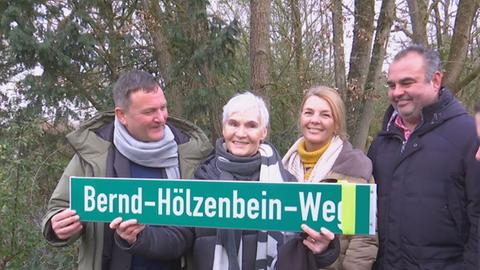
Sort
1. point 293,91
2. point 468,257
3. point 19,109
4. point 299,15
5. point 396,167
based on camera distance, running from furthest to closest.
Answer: point 299,15
point 293,91
point 19,109
point 396,167
point 468,257

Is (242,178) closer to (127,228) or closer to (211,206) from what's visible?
(211,206)

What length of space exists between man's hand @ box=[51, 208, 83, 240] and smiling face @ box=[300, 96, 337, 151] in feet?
3.82

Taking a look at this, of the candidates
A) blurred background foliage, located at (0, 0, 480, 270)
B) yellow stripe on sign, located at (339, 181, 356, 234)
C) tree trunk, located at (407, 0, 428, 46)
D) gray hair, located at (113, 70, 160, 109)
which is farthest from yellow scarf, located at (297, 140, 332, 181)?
tree trunk, located at (407, 0, 428, 46)

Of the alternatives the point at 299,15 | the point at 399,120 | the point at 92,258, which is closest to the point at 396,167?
the point at 399,120

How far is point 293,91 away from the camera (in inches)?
316

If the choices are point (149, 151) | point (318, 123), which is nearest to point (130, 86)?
point (149, 151)

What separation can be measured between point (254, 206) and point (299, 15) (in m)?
6.95

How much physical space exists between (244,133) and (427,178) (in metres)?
0.87

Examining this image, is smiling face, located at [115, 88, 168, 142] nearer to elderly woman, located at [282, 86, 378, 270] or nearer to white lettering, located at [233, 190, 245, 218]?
white lettering, located at [233, 190, 245, 218]

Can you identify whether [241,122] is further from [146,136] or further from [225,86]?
[225,86]

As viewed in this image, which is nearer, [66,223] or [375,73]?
[66,223]

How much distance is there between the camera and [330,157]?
274 cm

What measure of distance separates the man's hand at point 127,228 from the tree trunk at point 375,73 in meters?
5.98

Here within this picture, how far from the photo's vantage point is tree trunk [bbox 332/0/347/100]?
8258 mm
